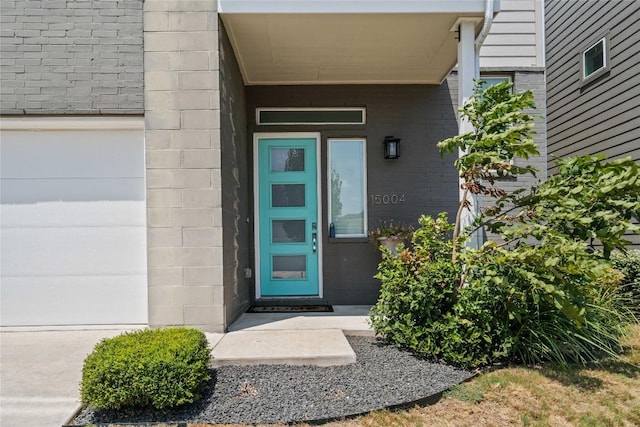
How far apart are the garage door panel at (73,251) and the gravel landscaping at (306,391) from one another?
182 centimetres

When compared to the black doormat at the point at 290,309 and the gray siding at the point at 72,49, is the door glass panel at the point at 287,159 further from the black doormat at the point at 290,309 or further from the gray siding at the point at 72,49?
the gray siding at the point at 72,49

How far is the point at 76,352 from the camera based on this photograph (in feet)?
11.3

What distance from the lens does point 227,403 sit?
2.60 meters

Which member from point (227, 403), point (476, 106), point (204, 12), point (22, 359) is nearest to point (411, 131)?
point (476, 106)

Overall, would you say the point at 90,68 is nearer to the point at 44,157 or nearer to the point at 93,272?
the point at 44,157

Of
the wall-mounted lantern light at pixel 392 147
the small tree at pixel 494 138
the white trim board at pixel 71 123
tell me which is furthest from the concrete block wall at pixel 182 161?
the wall-mounted lantern light at pixel 392 147

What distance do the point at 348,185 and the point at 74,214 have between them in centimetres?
330

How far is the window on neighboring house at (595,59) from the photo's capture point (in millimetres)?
6054

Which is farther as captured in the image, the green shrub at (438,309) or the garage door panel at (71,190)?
the garage door panel at (71,190)

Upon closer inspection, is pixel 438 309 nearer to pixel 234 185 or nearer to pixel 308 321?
pixel 308 321

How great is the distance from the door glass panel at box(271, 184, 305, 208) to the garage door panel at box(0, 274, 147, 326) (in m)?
2.04

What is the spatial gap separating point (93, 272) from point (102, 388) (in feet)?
6.89

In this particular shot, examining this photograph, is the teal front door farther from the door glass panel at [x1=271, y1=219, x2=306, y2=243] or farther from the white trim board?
the white trim board

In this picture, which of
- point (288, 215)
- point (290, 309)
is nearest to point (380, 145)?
point (288, 215)
